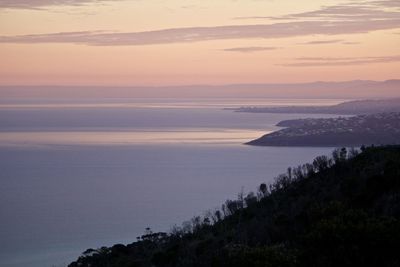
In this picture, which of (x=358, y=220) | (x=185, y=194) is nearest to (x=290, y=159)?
(x=185, y=194)

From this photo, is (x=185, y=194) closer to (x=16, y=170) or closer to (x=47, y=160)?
(x=16, y=170)

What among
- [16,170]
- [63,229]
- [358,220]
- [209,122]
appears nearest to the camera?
[358,220]

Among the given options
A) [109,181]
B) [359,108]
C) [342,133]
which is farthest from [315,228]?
[359,108]

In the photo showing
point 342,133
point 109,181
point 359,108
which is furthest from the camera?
point 359,108

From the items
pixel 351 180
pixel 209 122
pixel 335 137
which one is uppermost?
pixel 209 122

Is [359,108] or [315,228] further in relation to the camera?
[359,108]

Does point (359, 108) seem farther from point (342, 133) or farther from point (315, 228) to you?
→ point (315, 228)

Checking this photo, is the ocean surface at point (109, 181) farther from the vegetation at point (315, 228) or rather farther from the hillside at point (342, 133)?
the vegetation at point (315, 228)
